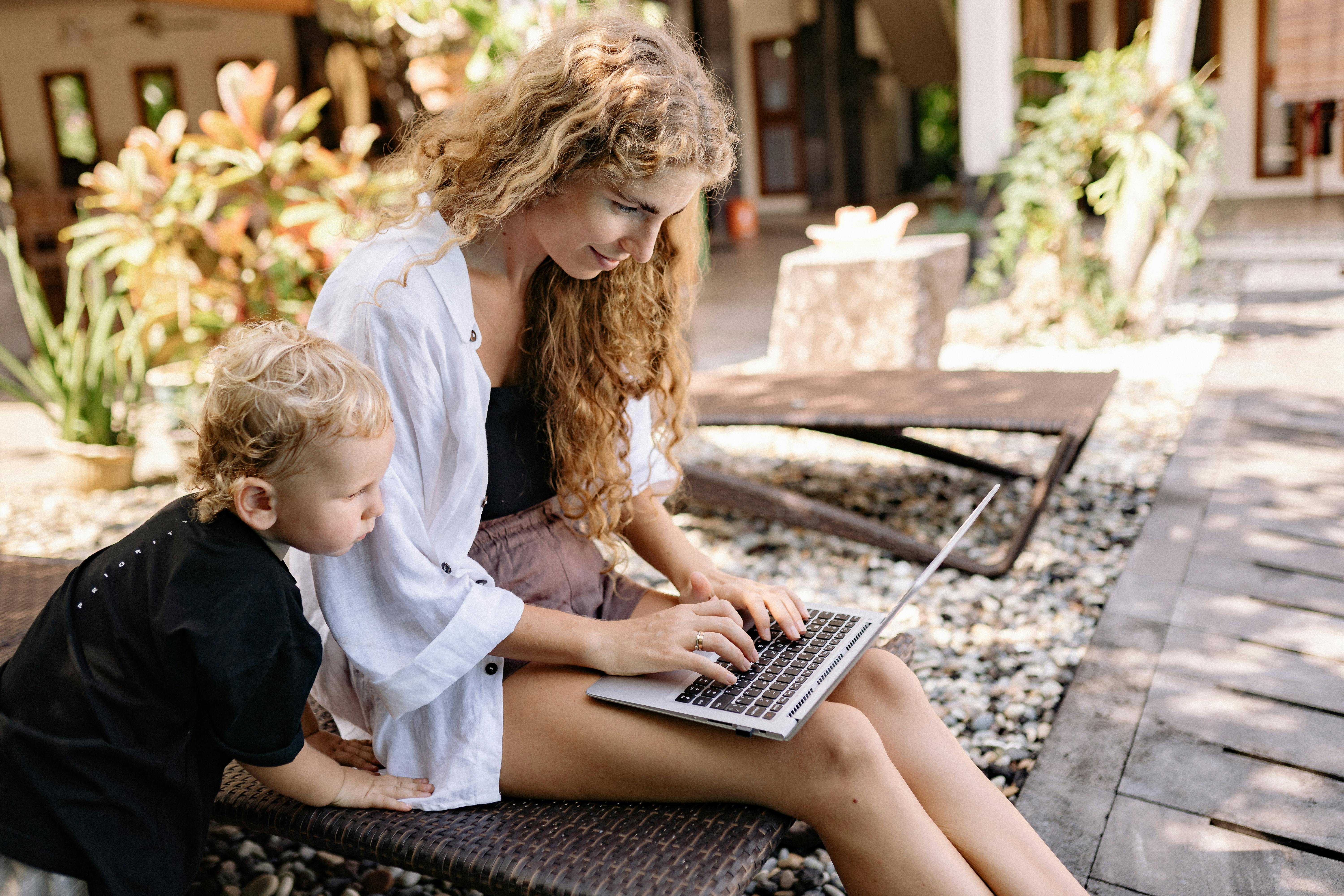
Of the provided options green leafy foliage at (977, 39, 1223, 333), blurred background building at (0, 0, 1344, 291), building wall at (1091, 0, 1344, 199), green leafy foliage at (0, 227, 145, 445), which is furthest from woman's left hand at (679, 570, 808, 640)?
building wall at (1091, 0, 1344, 199)

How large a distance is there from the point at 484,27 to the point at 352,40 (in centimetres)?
545

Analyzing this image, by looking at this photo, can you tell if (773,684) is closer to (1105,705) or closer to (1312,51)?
(1105,705)

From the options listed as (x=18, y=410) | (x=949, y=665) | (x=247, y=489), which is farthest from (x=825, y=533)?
(x=18, y=410)

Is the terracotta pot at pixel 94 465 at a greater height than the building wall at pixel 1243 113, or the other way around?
the building wall at pixel 1243 113

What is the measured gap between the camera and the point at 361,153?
4.52 metres

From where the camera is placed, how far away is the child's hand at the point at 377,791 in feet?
4.34

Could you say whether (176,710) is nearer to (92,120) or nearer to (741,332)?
(741,332)

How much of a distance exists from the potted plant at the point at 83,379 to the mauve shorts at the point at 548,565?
2.86m

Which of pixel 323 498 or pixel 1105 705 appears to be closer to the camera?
pixel 323 498

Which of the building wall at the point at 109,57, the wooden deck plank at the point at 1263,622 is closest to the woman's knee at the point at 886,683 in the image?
the wooden deck plank at the point at 1263,622

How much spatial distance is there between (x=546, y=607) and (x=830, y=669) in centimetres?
40

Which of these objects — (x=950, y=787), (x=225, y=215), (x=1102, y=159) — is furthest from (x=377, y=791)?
(x=1102, y=159)

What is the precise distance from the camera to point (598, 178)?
1323mm

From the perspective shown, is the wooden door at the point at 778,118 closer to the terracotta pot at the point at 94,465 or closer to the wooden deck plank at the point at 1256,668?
the terracotta pot at the point at 94,465
